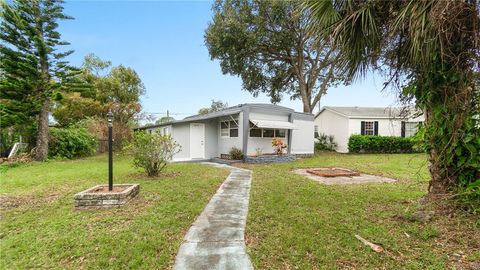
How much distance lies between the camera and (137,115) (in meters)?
26.0

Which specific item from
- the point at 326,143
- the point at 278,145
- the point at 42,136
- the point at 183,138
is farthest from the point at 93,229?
the point at 326,143

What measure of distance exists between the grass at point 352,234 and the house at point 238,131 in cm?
836

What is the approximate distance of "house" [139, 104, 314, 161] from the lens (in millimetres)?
14250

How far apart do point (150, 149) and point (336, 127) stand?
56.1ft

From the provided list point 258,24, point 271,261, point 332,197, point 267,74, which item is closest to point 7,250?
point 271,261

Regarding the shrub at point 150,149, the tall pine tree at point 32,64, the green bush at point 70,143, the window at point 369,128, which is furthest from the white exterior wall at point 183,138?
the window at point 369,128

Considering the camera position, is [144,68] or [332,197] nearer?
[332,197]

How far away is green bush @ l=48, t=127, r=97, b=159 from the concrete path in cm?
1508

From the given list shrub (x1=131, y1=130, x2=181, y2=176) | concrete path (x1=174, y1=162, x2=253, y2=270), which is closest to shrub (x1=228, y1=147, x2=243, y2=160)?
shrub (x1=131, y1=130, x2=181, y2=176)

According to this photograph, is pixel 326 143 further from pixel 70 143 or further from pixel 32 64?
pixel 32 64

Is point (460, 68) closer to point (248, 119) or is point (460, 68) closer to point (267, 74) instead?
point (248, 119)

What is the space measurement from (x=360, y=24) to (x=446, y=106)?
2039 mm

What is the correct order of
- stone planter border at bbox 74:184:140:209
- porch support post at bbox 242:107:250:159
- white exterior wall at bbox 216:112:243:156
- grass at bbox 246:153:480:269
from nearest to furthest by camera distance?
grass at bbox 246:153:480:269, stone planter border at bbox 74:184:140:209, porch support post at bbox 242:107:250:159, white exterior wall at bbox 216:112:243:156

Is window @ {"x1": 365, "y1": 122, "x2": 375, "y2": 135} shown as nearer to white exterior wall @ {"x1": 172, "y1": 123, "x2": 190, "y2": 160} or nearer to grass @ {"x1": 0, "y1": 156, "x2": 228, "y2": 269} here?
white exterior wall @ {"x1": 172, "y1": 123, "x2": 190, "y2": 160}
